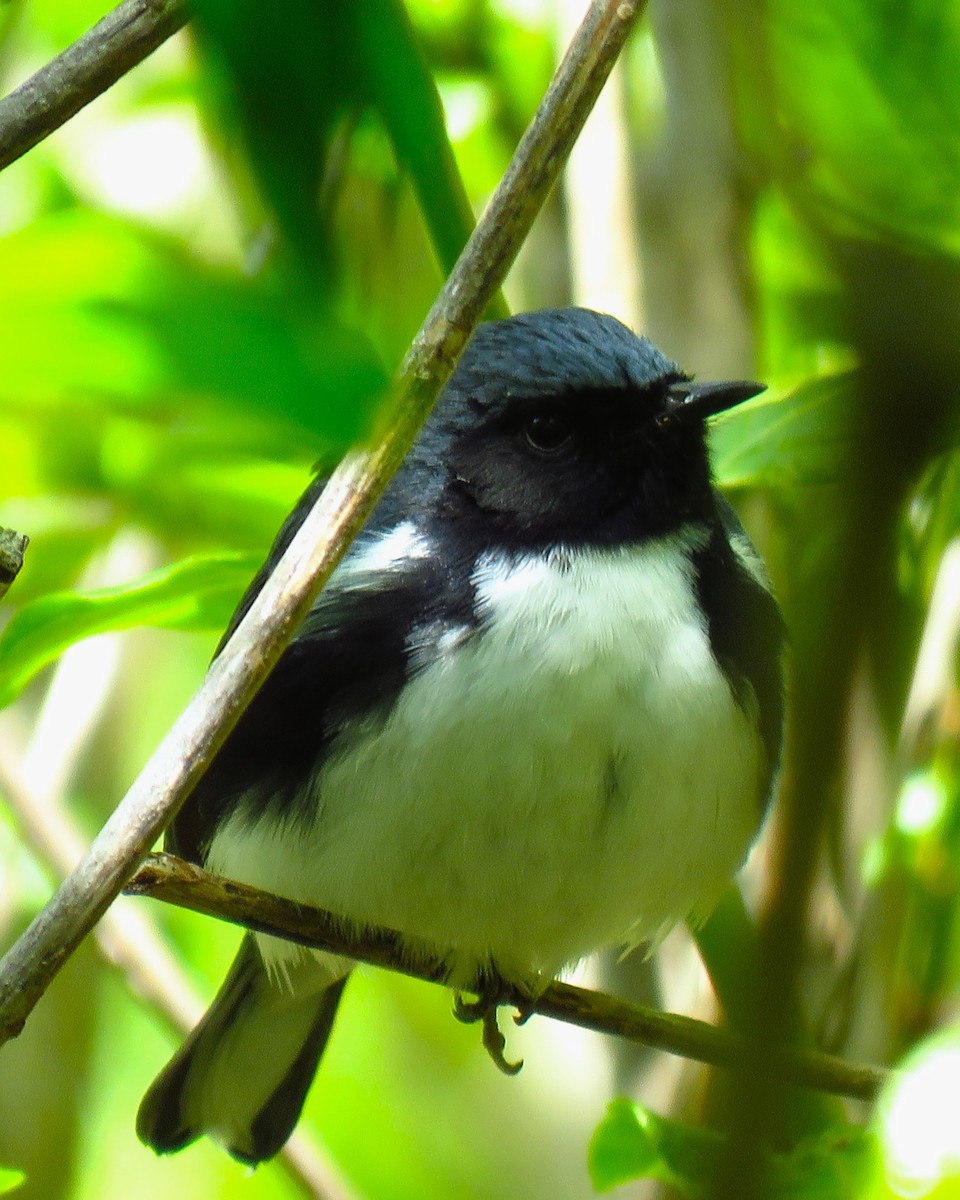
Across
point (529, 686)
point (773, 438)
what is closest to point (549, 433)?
point (773, 438)

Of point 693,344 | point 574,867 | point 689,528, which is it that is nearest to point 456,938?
point 574,867

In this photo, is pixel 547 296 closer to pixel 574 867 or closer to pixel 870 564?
pixel 574 867

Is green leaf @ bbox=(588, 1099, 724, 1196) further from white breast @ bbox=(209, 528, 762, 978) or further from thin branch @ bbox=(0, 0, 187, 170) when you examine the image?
thin branch @ bbox=(0, 0, 187, 170)

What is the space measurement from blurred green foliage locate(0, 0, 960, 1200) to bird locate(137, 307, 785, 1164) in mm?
170

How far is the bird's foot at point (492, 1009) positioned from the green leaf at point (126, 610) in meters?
0.97

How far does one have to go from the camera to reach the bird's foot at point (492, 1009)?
2.95 meters

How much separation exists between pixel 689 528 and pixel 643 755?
1.52 feet

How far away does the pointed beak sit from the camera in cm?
251

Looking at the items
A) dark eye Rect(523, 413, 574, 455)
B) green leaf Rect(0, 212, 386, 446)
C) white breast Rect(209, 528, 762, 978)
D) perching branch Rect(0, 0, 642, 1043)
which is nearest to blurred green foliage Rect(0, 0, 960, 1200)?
green leaf Rect(0, 212, 386, 446)

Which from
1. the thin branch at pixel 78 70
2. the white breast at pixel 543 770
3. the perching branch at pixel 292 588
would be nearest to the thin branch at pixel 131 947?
the white breast at pixel 543 770

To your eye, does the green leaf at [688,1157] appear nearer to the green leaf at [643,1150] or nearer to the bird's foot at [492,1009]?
the green leaf at [643,1150]

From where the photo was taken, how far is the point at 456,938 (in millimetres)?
2822

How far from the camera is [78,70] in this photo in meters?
1.39

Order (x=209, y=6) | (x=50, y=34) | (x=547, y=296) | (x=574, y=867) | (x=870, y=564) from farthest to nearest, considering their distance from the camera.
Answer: (x=547, y=296) → (x=50, y=34) → (x=574, y=867) → (x=209, y=6) → (x=870, y=564)
